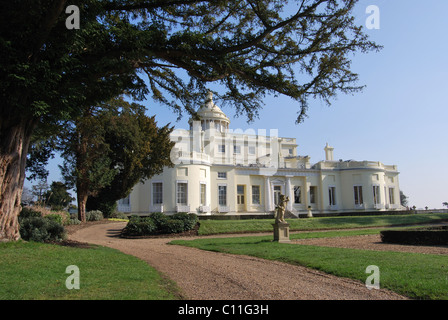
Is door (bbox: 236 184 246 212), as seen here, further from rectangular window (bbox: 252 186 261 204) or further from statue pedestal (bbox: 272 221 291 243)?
statue pedestal (bbox: 272 221 291 243)

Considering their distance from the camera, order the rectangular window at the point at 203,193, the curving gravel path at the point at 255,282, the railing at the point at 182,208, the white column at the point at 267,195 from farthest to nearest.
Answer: the white column at the point at 267,195 → the rectangular window at the point at 203,193 → the railing at the point at 182,208 → the curving gravel path at the point at 255,282

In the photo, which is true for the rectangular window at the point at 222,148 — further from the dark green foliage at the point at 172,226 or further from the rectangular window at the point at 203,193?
the dark green foliage at the point at 172,226

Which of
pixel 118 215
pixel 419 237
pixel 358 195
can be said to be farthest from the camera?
pixel 358 195

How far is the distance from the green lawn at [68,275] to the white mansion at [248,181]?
67.0 feet

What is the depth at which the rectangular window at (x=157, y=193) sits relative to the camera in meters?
30.4

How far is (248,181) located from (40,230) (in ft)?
82.2

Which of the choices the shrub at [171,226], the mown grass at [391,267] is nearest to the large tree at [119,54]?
the mown grass at [391,267]

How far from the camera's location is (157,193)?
100ft

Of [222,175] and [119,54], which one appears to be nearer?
[119,54]

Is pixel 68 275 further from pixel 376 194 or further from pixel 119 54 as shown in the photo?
pixel 376 194

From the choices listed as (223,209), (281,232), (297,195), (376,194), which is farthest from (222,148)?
(281,232)
